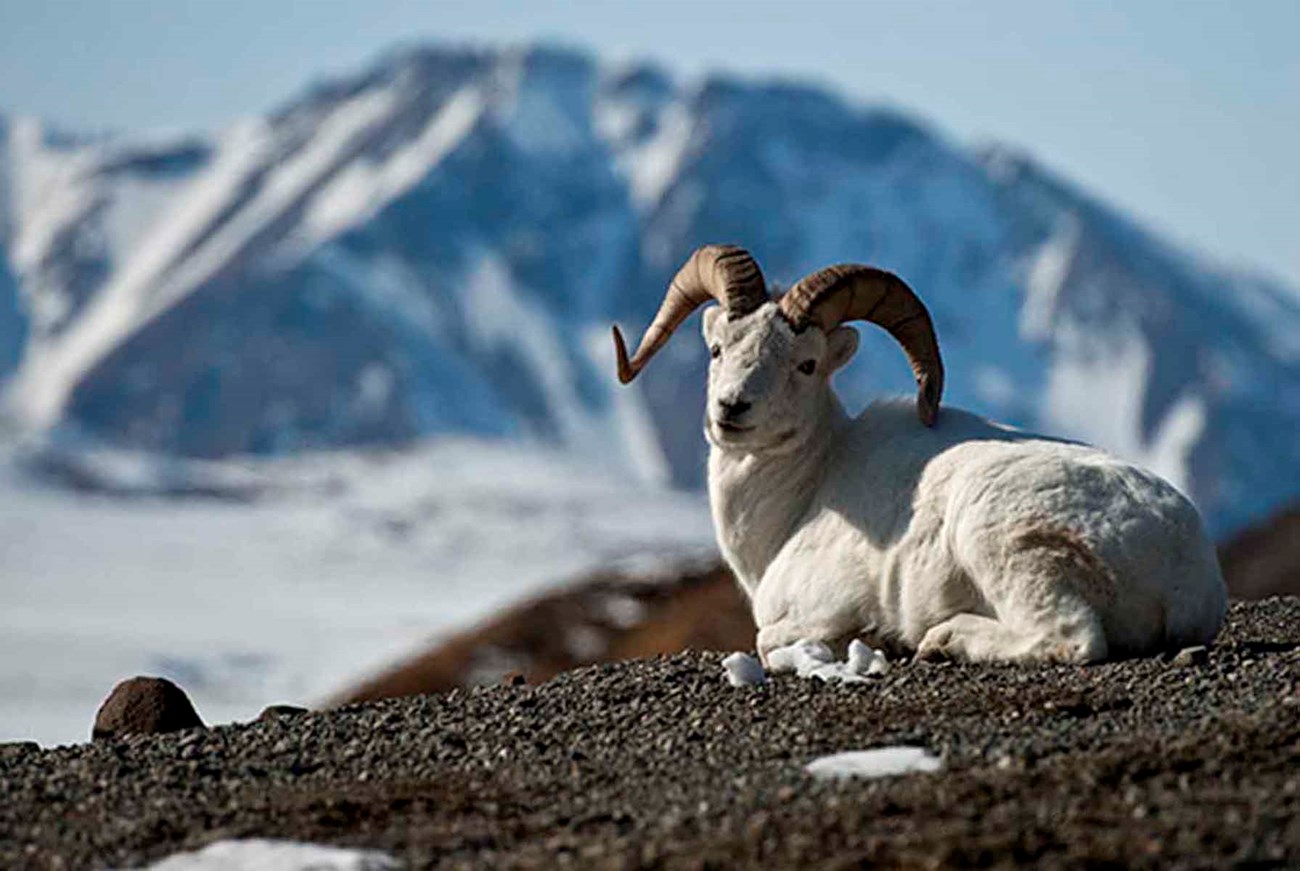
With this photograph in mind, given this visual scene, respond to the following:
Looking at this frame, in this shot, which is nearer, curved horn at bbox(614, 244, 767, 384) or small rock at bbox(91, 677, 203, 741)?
small rock at bbox(91, 677, 203, 741)

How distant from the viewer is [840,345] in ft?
62.3

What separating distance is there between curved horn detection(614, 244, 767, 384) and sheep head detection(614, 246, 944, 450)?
11 millimetres

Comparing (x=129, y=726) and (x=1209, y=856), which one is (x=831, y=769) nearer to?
(x=1209, y=856)

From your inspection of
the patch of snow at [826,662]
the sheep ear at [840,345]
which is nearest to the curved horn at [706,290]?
the sheep ear at [840,345]

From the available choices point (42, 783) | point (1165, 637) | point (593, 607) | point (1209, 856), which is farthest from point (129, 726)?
point (593, 607)

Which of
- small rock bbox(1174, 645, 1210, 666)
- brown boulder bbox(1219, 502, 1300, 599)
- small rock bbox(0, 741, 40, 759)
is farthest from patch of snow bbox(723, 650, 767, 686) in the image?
brown boulder bbox(1219, 502, 1300, 599)

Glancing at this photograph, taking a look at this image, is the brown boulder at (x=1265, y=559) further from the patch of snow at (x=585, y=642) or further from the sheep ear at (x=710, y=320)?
the sheep ear at (x=710, y=320)

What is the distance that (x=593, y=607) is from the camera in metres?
81.0

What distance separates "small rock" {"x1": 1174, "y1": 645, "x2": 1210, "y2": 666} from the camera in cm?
1569

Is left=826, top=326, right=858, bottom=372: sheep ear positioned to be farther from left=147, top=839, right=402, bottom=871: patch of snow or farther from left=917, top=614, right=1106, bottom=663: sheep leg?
left=147, top=839, right=402, bottom=871: patch of snow

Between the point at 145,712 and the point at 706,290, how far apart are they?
577 centimetres

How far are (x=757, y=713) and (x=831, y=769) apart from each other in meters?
2.38

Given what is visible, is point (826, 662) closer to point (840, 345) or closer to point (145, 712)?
point (840, 345)

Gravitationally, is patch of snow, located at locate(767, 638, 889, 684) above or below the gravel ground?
below
